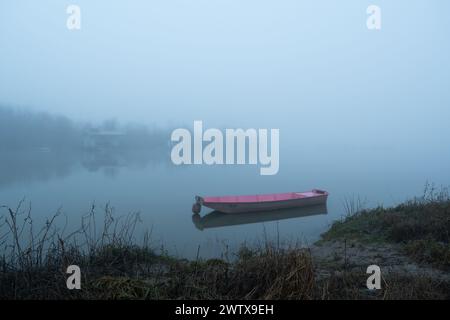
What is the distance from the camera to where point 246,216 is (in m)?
12.9

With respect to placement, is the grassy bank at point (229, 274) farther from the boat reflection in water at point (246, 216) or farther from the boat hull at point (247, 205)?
the boat hull at point (247, 205)

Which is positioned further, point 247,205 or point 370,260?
point 247,205

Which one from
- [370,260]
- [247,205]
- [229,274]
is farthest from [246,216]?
[229,274]

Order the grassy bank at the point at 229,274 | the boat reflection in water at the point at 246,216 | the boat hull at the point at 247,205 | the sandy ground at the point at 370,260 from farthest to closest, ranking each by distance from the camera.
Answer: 1. the boat hull at the point at 247,205
2. the boat reflection in water at the point at 246,216
3. the sandy ground at the point at 370,260
4. the grassy bank at the point at 229,274

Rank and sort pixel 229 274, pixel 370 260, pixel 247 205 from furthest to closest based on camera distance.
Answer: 1. pixel 247 205
2. pixel 370 260
3. pixel 229 274

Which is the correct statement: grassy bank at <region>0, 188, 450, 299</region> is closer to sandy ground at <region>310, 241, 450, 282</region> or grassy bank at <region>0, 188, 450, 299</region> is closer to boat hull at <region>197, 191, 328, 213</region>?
sandy ground at <region>310, 241, 450, 282</region>

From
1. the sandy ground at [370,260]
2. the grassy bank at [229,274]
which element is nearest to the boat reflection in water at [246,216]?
the sandy ground at [370,260]

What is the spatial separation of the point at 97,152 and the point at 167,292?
4244 cm

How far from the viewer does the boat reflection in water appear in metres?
12.1

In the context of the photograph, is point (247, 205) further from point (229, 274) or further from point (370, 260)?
point (229, 274)

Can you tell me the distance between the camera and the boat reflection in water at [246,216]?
12.1 m
